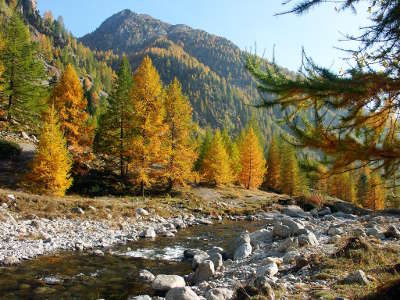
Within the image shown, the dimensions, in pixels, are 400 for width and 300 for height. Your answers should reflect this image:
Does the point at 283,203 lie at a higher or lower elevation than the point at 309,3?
lower

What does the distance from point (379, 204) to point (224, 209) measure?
4740 cm

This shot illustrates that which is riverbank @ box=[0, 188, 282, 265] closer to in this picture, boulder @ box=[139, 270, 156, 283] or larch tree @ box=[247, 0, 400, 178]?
boulder @ box=[139, 270, 156, 283]

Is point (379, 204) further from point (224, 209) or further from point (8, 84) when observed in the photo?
point (8, 84)

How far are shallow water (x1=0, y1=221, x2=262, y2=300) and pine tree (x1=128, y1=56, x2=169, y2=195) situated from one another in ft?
45.6

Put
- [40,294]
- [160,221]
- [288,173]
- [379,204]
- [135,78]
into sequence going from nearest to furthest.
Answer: [40,294]
[160,221]
[135,78]
[288,173]
[379,204]

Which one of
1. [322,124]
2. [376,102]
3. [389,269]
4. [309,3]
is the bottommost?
[389,269]

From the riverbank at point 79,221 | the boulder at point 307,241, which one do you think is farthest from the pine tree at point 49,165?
the boulder at point 307,241

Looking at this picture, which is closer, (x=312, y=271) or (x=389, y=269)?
(x=389, y=269)

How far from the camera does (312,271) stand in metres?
9.87

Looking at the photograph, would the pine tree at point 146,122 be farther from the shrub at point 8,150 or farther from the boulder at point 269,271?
the boulder at point 269,271

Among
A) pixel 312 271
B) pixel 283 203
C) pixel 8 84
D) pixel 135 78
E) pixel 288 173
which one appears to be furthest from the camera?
pixel 288 173

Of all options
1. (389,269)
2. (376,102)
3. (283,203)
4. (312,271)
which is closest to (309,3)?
(376,102)

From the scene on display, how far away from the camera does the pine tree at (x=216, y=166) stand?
4716 cm

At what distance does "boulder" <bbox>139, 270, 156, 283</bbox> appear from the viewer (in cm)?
1236
